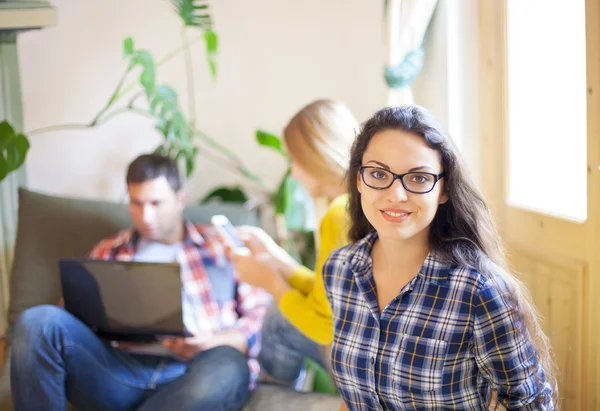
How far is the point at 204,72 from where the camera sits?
254 centimetres

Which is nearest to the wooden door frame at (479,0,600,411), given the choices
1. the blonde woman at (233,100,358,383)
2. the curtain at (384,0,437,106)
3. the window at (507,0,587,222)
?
the window at (507,0,587,222)

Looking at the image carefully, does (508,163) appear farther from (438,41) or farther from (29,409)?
(29,409)

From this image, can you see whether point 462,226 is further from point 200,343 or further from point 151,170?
point 151,170

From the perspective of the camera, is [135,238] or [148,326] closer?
[148,326]

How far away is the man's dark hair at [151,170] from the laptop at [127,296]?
14.2 inches

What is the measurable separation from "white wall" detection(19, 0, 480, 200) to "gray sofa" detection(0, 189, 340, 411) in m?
0.50

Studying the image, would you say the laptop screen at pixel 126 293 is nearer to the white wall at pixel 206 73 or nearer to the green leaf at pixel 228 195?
the green leaf at pixel 228 195

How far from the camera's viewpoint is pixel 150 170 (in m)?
1.93

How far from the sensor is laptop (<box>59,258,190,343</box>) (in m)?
1.65

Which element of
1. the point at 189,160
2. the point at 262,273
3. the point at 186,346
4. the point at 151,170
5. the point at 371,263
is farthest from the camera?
the point at 189,160

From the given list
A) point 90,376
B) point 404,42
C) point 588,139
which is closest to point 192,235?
point 90,376

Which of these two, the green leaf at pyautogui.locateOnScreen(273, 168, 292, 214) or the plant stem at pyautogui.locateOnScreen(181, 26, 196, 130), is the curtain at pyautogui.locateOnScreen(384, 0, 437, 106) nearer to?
the green leaf at pyautogui.locateOnScreen(273, 168, 292, 214)

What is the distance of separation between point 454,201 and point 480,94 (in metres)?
0.83

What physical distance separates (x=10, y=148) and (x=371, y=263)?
4.77 feet
